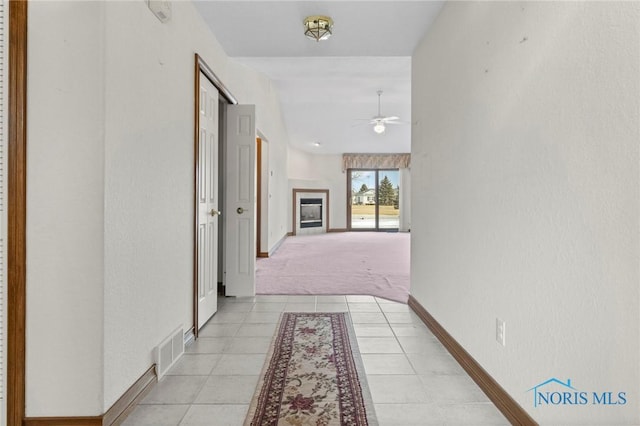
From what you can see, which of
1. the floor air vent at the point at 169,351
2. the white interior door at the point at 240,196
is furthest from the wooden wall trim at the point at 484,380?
the white interior door at the point at 240,196

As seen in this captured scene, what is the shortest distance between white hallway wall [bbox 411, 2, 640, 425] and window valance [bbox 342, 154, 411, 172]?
8458mm

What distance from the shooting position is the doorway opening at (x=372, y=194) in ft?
36.4

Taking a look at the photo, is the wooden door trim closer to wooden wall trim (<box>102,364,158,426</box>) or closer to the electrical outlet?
wooden wall trim (<box>102,364,158,426</box>)

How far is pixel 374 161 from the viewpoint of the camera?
10.8m

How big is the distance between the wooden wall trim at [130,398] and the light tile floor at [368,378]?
0.03 meters

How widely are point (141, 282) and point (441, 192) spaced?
1.92 metres

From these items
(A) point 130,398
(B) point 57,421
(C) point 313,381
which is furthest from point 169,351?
(C) point 313,381

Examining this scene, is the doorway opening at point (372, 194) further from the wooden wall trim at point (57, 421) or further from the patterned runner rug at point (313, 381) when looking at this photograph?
the wooden wall trim at point (57, 421)

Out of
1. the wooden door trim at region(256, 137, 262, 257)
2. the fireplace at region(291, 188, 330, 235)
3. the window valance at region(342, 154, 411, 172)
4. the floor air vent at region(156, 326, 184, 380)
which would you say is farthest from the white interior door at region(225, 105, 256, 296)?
the window valance at region(342, 154, 411, 172)

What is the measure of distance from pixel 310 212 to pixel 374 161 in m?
2.41

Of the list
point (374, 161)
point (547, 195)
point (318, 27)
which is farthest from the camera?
point (374, 161)

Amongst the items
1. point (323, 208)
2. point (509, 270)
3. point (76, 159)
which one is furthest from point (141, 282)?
point (323, 208)

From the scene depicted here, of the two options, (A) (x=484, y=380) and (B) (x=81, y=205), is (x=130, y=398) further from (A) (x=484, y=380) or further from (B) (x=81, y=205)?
(A) (x=484, y=380)

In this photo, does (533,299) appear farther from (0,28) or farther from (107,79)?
(0,28)
